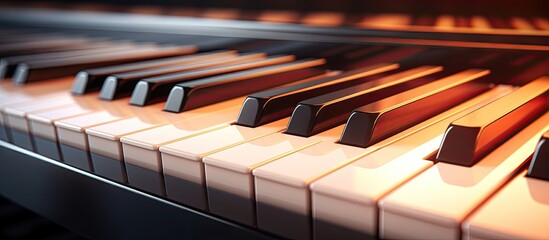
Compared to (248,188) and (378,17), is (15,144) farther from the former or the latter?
(378,17)

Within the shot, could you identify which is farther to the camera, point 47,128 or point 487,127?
point 47,128

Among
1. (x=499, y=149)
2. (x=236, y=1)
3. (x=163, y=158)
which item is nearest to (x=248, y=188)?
(x=163, y=158)

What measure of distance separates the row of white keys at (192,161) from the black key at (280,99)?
0.15 ft

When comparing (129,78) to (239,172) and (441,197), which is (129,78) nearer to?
(239,172)

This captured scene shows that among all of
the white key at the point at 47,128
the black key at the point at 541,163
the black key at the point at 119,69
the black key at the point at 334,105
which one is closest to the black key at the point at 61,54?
the black key at the point at 119,69

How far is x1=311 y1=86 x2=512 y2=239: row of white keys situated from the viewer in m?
0.45

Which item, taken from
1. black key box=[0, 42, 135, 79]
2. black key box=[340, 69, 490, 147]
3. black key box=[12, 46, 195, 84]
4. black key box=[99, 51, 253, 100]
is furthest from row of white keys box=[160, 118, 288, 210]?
black key box=[0, 42, 135, 79]

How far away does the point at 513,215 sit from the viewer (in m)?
0.40

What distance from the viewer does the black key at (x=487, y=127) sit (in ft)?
1.66

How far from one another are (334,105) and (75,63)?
78 centimetres

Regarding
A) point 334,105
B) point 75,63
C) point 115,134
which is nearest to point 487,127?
point 334,105

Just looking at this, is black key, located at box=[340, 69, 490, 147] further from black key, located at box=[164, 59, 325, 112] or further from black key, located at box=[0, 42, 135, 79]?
black key, located at box=[0, 42, 135, 79]

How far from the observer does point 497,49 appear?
795 mm

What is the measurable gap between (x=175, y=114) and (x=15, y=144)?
1.02ft
